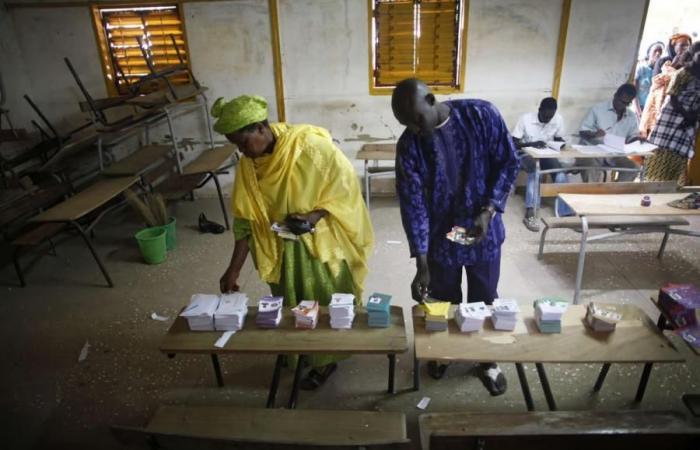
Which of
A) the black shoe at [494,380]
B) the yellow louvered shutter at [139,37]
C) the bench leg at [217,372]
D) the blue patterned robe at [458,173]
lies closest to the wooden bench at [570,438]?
the blue patterned robe at [458,173]

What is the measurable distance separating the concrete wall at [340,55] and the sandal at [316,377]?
3709 mm

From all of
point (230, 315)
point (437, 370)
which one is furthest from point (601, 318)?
point (230, 315)

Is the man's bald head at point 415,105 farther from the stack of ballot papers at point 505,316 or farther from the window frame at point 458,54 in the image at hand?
the window frame at point 458,54

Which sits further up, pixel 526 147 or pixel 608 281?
pixel 526 147

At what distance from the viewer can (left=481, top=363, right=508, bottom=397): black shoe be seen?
8.25ft

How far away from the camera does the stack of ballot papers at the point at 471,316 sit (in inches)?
78.2

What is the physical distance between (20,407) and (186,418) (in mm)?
1617

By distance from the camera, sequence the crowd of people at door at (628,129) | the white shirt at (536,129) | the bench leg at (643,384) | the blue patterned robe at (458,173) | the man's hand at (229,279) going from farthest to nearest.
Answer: the white shirt at (536,129)
the crowd of people at door at (628,129)
the man's hand at (229,279)
the bench leg at (643,384)
the blue patterned robe at (458,173)

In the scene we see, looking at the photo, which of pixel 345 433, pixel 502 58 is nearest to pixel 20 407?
pixel 345 433

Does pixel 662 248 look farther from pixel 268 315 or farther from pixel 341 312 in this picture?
pixel 268 315

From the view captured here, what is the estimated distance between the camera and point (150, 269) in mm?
4207

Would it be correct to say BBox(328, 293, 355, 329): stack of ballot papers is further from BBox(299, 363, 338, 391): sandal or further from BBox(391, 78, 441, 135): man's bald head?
BBox(391, 78, 441, 135): man's bald head

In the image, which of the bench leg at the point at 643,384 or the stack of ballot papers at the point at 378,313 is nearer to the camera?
the stack of ballot papers at the point at 378,313

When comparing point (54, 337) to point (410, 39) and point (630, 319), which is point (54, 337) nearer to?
point (630, 319)
